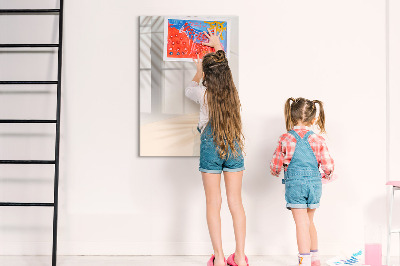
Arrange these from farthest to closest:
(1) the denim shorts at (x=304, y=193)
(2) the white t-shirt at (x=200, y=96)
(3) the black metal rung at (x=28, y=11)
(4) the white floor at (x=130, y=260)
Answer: (3) the black metal rung at (x=28, y=11) → (4) the white floor at (x=130, y=260) → (2) the white t-shirt at (x=200, y=96) → (1) the denim shorts at (x=304, y=193)

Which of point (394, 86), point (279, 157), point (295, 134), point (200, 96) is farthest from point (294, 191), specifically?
point (394, 86)

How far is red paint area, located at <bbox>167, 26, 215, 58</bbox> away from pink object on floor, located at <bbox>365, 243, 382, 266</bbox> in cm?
172

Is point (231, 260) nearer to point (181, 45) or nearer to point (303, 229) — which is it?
point (303, 229)

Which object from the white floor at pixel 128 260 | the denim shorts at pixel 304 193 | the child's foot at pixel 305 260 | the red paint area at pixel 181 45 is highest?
the red paint area at pixel 181 45

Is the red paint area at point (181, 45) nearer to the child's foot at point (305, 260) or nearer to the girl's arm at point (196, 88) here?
the girl's arm at point (196, 88)

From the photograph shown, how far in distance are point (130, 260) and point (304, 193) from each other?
49.0 inches

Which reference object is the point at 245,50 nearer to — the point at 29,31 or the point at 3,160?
the point at 29,31

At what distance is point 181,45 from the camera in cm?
322

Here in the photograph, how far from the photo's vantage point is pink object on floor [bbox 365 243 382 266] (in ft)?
9.52

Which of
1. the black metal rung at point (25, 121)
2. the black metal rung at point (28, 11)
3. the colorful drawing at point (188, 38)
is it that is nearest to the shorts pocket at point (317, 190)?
the colorful drawing at point (188, 38)

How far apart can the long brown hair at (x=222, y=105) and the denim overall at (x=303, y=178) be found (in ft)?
1.16

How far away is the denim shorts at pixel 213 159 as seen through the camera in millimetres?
2752

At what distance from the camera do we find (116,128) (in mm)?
3244

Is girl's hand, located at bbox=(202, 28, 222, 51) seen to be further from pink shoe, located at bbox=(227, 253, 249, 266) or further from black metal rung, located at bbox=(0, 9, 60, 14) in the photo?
pink shoe, located at bbox=(227, 253, 249, 266)
